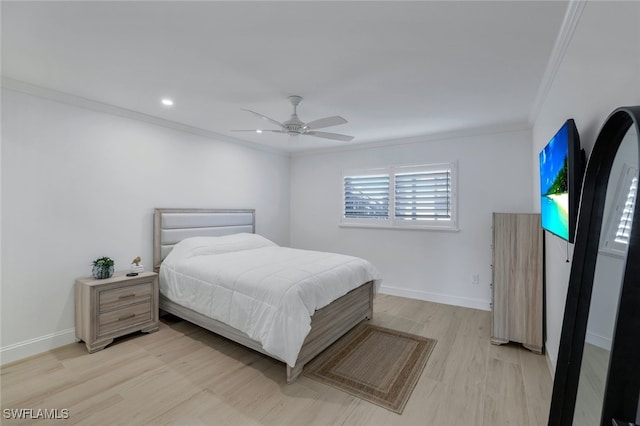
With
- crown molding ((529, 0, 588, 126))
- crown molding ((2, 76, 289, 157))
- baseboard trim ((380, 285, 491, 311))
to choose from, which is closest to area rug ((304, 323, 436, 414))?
baseboard trim ((380, 285, 491, 311))

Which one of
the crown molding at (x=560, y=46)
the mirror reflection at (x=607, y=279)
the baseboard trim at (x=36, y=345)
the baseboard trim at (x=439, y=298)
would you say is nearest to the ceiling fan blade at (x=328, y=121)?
the crown molding at (x=560, y=46)

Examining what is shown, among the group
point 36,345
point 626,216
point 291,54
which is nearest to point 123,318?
point 36,345

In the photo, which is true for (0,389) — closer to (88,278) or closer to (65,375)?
(65,375)

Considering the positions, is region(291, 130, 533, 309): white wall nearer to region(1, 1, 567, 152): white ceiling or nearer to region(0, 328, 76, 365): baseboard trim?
region(1, 1, 567, 152): white ceiling

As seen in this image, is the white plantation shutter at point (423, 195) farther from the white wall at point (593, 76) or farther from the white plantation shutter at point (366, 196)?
the white wall at point (593, 76)

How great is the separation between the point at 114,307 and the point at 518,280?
4.07m

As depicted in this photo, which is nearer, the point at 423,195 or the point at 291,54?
the point at 291,54

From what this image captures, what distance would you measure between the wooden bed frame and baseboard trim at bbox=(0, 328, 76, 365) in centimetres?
89

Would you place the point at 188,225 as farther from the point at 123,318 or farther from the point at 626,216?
the point at 626,216

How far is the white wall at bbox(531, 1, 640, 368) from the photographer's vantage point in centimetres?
104

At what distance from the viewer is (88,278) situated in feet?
9.58

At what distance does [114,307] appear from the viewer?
2.82 metres

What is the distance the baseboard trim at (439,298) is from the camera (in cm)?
387

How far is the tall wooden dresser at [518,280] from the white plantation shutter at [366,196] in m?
1.91
